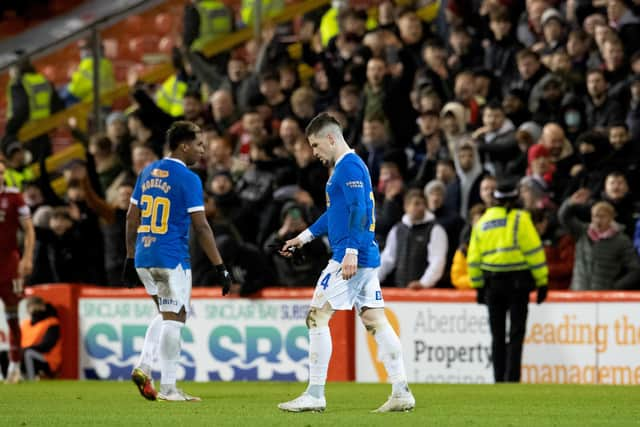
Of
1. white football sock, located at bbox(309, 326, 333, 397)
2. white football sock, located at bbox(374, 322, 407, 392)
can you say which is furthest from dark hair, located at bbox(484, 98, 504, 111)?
white football sock, located at bbox(309, 326, 333, 397)

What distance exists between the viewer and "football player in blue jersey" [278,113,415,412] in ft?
37.6

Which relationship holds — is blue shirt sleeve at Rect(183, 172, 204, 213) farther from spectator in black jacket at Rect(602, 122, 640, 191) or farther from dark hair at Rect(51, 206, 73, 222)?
dark hair at Rect(51, 206, 73, 222)

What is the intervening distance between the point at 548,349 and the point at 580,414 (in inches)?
205

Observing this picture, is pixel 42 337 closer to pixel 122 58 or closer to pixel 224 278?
pixel 224 278

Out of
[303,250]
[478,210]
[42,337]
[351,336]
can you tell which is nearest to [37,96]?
[42,337]

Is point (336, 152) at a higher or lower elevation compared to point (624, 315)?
higher

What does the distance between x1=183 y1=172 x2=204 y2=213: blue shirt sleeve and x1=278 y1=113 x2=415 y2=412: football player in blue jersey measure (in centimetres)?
163

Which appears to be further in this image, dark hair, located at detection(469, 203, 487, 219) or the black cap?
dark hair, located at detection(469, 203, 487, 219)

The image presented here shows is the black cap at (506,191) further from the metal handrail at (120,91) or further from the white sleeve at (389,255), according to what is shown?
the metal handrail at (120,91)

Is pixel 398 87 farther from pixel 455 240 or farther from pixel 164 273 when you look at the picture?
pixel 164 273

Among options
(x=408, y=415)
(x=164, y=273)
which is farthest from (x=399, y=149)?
(x=408, y=415)

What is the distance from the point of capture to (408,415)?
11422 mm

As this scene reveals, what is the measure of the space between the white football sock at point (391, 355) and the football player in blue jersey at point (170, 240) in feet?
5.65

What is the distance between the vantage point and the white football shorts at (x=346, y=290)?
11.5m
